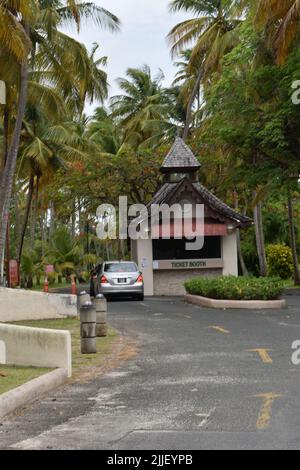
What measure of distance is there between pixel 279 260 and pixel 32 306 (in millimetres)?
24662

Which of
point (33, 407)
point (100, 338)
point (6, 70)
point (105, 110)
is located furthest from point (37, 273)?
point (33, 407)

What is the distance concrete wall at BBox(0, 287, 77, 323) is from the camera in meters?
19.6

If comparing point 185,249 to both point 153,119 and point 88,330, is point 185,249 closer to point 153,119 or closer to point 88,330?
point 153,119

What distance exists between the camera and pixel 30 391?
31.2 ft

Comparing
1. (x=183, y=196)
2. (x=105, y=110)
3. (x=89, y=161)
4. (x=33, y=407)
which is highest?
(x=105, y=110)

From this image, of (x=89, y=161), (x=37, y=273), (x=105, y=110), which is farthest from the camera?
(x=105, y=110)

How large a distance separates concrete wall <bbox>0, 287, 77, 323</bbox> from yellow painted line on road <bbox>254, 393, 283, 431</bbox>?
1142 centimetres

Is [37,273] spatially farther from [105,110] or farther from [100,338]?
[100,338]

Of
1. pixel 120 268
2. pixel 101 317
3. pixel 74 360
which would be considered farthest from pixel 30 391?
pixel 120 268

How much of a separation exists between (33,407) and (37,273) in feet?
132

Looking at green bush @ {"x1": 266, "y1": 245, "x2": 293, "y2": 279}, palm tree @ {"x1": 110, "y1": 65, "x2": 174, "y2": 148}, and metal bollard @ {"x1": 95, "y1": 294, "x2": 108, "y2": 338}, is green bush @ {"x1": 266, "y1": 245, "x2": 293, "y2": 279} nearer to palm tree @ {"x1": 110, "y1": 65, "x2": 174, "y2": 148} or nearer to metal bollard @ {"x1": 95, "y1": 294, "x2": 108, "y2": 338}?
palm tree @ {"x1": 110, "y1": 65, "x2": 174, "y2": 148}

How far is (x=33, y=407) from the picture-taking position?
29.7 ft

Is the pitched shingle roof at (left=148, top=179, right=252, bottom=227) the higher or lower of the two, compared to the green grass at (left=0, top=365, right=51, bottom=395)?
higher

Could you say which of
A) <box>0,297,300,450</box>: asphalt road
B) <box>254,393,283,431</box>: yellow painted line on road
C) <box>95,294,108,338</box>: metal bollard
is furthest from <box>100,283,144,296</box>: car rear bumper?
<box>254,393,283,431</box>: yellow painted line on road
